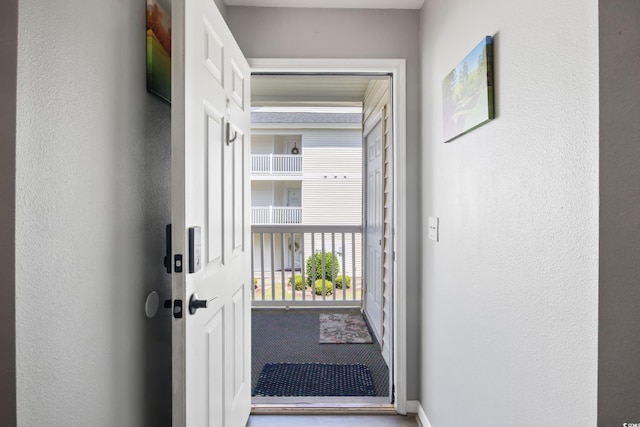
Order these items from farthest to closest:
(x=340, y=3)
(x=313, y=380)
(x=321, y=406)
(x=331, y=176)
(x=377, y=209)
Result: (x=331, y=176) < (x=377, y=209) < (x=313, y=380) < (x=321, y=406) < (x=340, y=3)

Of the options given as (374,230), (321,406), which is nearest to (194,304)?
(321,406)

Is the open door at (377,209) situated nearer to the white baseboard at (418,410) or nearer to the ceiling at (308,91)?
the ceiling at (308,91)

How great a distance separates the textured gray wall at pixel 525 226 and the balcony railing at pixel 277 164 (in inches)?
246

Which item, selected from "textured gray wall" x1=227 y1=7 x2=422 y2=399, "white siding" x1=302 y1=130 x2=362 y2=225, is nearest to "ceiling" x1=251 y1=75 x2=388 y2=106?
"textured gray wall" x1=227 y1=7 x2=422 y2=399

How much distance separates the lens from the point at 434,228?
73.3 inches

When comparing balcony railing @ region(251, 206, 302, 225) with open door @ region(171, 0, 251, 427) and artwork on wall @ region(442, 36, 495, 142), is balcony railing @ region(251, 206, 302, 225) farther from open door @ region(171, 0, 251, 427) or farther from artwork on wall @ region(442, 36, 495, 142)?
artwork on wall @ region(442, 36, 495, 142)

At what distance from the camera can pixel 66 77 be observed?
856 mm

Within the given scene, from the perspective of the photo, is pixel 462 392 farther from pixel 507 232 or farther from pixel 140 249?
pixel 140 249

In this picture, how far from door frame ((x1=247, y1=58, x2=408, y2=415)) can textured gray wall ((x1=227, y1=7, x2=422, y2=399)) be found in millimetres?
32

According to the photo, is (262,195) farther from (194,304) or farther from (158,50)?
(194,304)

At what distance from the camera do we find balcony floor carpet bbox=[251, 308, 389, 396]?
110 inches

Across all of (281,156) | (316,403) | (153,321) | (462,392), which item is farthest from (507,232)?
(281,156)

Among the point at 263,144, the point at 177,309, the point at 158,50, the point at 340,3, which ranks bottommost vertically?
the point at 177,309

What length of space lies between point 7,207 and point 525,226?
1249mm
